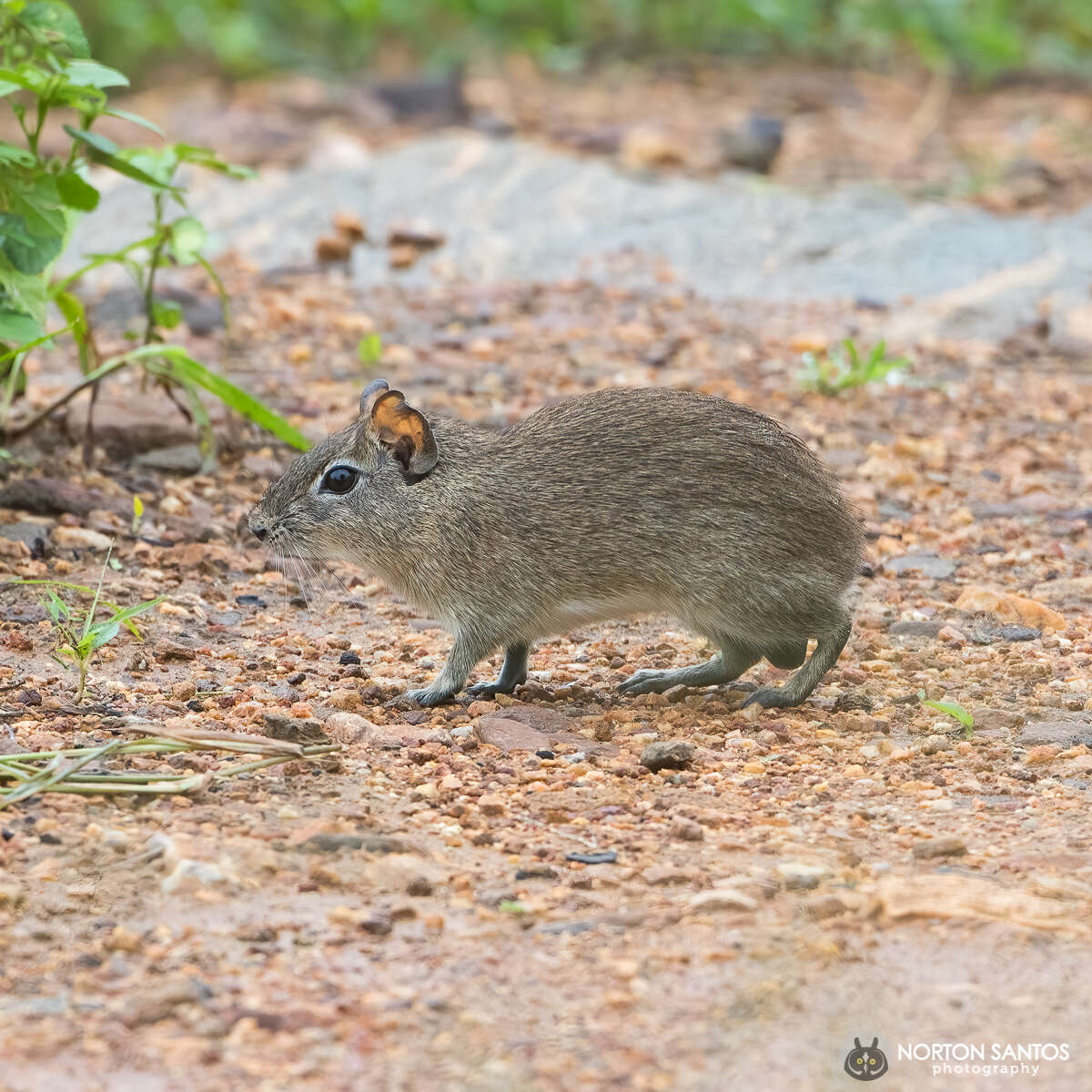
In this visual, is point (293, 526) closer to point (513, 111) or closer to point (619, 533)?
point (619, 533)

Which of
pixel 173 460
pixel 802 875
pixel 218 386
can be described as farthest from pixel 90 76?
pixel 802 875

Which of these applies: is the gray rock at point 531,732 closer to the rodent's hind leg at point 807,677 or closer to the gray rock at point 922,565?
the rodent's hind leg at point 807,677

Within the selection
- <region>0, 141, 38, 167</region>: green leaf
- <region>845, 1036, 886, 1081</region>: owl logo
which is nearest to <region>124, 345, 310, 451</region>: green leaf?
<region>0, 141, 38, 167</region>: green leaf

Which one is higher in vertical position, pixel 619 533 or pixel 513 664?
pixel 619 533

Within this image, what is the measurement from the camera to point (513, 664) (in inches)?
219

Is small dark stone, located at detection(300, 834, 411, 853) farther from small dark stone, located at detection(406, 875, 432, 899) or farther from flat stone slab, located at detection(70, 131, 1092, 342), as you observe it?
flat stone slab, located at detection(70, 131, 1092, 342)

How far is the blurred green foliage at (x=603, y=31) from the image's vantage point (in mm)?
15680

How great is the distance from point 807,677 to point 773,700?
5.4 inches

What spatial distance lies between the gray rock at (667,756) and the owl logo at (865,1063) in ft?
5.12

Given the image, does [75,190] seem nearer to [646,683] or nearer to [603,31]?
[646,683]

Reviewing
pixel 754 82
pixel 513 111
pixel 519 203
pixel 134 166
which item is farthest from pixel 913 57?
pixel 134 166

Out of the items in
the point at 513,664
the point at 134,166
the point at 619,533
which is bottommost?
the point at 513,664

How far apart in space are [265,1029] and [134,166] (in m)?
3.90

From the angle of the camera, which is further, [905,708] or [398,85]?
[398,85]
